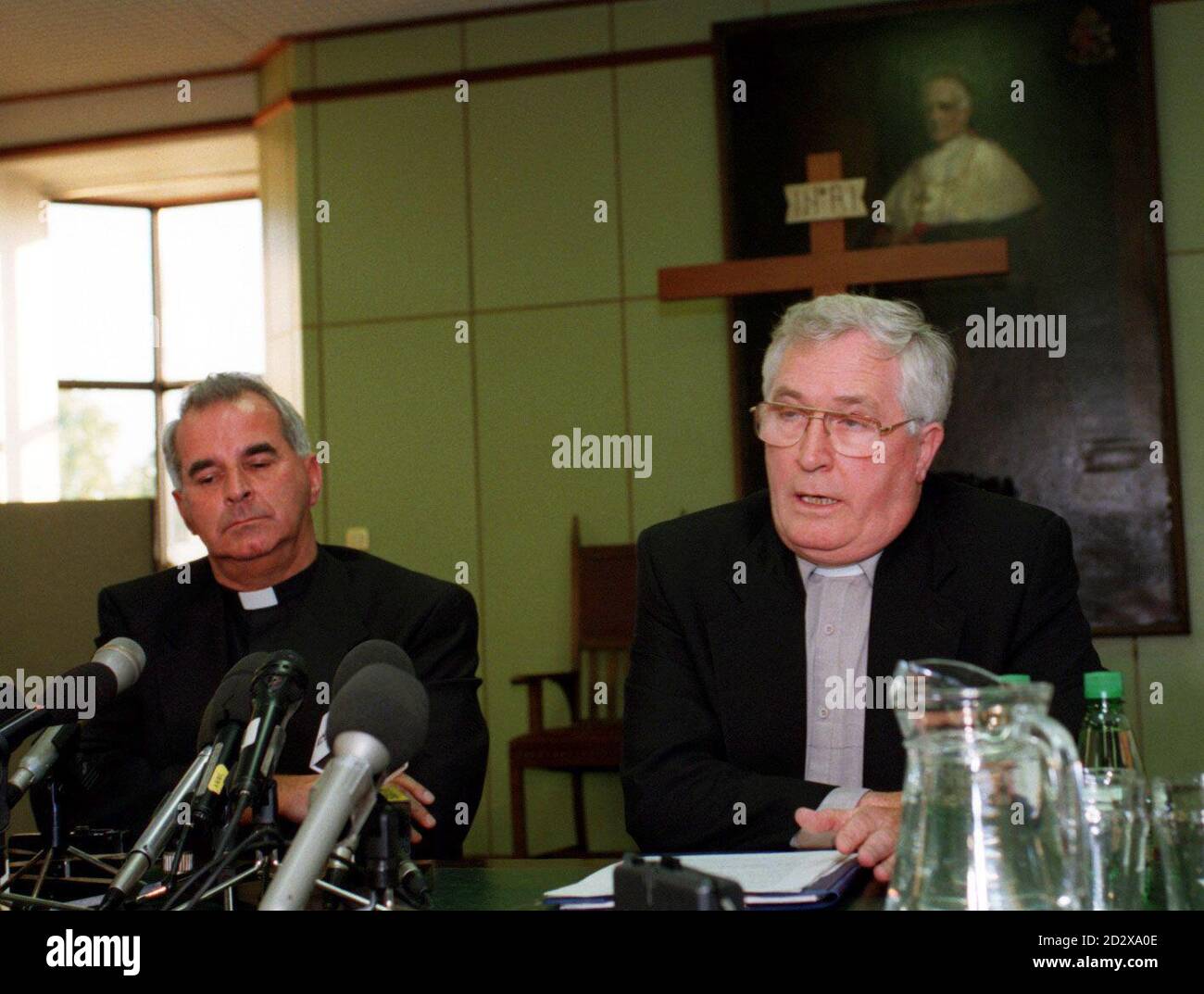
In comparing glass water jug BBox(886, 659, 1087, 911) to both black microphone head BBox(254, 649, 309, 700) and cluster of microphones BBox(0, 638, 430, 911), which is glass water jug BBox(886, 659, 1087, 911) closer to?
cluster of microphones BBox(0, 638, 430, 911)

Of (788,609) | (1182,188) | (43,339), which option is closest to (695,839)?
(788,609)

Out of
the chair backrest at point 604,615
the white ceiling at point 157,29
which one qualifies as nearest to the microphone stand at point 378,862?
the chair backrest at point 604,615

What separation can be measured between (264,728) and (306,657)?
1.44m

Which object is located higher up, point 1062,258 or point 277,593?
point 1062,258

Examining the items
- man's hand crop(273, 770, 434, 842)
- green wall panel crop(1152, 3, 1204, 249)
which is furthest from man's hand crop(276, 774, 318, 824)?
green wall panel crop(1152, 3, 1204, 249)

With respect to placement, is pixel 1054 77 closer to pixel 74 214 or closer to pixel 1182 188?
pixel 1182 188

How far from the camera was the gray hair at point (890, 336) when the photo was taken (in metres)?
2.37

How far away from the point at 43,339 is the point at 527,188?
8.92 ft

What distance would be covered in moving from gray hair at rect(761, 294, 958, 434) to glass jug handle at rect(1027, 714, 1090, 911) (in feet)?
4.25

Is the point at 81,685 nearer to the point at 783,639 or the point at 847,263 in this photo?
the point at 783,639

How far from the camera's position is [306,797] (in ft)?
7.64

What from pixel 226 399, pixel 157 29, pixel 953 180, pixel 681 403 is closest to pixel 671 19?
pixel 953 180

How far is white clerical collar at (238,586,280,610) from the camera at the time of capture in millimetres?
2977

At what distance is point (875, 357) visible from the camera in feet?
7.76
